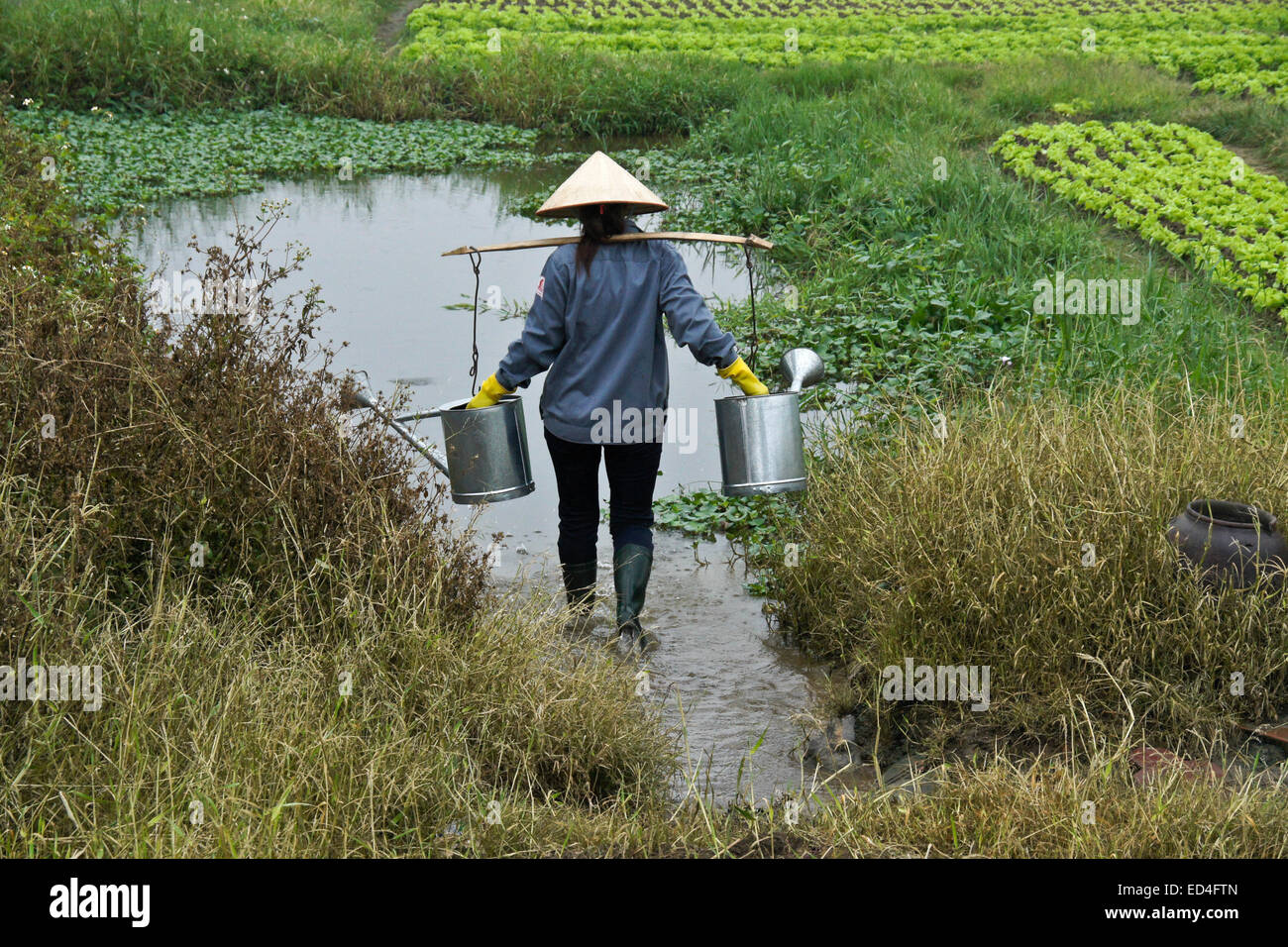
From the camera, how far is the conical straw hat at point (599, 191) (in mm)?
4367

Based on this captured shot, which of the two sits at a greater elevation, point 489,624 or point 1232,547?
point 1232,547

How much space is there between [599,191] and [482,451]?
1013 millimetres

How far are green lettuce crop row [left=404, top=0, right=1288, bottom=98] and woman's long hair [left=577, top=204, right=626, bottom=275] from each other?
14.1 m

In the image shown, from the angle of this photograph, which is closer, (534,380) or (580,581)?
(580,581)

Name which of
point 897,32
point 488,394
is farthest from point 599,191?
point 897,32

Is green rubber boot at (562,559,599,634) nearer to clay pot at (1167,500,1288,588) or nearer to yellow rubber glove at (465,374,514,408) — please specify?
yellow rubber glove at (465,374,514,408)

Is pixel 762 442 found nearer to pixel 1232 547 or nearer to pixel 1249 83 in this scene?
pixel 1232 547

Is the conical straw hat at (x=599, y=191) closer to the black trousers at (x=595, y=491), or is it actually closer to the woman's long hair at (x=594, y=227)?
the woman's long hair at (x=594, y=227)

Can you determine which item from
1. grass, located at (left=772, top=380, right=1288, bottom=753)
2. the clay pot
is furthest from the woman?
the clay pot

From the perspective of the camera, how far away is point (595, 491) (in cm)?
482

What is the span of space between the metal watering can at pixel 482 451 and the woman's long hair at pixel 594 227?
0.59m

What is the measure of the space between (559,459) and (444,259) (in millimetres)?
5631

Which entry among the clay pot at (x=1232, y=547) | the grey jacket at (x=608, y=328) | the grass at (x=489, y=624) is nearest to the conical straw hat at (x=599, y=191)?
the grey jacket at (x=608, y=328)

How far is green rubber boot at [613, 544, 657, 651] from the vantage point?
4.70m
